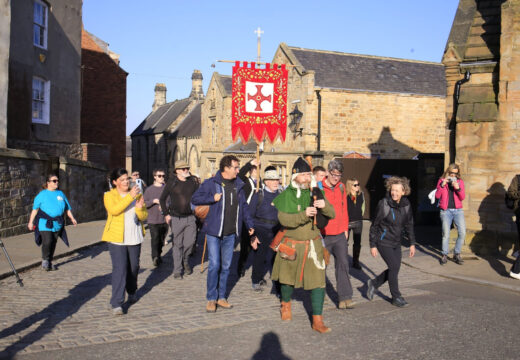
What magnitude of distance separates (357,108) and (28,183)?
1829cm

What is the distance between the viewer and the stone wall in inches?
561

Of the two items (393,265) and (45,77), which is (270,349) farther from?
(45,77)

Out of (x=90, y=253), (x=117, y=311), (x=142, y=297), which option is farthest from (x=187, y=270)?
(x=90, y=253)

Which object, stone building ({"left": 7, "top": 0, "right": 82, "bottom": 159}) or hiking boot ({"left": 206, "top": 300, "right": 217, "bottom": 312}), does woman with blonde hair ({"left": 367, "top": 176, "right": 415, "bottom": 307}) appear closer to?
hiking boot ({"left": 206, "top": 300, "right": 217, "bottom": 312})

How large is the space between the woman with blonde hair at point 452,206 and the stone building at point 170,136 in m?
38.1

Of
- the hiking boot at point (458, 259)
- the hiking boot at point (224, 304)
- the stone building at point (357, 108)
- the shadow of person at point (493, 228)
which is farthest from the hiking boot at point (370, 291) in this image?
the stone building at point (357, 108)

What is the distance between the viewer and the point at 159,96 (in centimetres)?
7769

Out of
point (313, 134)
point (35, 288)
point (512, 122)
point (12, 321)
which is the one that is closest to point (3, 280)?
point (35, 288)

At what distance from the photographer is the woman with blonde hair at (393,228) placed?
7.41 meters

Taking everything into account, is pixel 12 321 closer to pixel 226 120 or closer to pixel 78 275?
pixel 78 275

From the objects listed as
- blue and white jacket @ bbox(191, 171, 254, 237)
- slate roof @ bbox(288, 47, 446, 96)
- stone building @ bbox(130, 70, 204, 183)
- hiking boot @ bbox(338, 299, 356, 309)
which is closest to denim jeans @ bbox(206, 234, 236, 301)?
blue and white jacket @ bbox(191, 171, 254, 237)

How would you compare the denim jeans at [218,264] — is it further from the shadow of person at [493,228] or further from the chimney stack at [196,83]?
the chimney stack at [196,83]

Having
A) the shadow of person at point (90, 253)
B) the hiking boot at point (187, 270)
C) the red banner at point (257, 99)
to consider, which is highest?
the red banner at point (257, 99)

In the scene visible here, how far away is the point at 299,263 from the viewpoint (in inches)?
251
